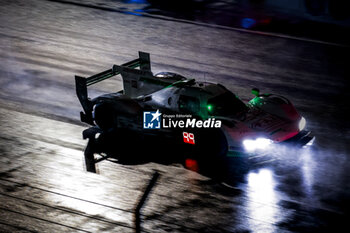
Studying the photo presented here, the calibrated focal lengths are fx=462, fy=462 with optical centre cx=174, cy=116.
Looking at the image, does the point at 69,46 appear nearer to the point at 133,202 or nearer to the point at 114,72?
the point at 114,72

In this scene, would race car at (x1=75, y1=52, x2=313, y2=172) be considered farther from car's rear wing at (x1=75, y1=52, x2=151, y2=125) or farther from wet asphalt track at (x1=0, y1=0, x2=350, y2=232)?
wet asphalt track at (x1=0, y1=0, x2=350, y2=232)

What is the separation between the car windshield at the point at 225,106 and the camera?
30.9 feet

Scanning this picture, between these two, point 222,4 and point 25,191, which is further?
point 222,4

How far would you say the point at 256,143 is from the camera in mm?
8898

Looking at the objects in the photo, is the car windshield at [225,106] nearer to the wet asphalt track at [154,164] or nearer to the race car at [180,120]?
the race car at [180,120]

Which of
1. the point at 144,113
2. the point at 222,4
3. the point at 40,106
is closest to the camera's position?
the point at 144,113

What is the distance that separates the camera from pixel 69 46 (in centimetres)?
1738

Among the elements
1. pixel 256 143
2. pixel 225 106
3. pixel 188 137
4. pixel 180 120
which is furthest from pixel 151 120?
pixel 256 143

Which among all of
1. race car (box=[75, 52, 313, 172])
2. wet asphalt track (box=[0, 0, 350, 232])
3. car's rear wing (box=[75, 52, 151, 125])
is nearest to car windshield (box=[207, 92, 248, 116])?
race car (box=[75, 52, 313, 172])

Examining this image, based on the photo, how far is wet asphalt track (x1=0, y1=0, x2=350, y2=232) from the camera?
25.3 ft

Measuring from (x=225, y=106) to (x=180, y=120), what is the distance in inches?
38.6

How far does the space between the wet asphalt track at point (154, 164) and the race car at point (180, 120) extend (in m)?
0.59

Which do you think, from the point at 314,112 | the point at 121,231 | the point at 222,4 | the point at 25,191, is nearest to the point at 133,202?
the point at 121,231

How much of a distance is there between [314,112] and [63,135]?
264 inches
